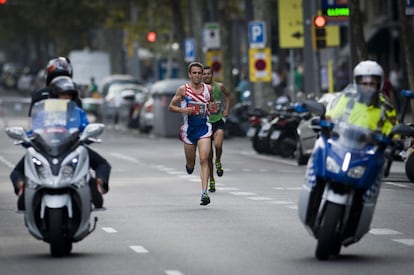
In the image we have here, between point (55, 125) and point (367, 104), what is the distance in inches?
102

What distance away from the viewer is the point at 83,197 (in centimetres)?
1436

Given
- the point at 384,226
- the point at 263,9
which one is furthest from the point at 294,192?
the point at 263,9

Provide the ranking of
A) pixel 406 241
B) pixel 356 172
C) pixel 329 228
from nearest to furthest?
pixel 329 228 → pixel 356 172 → pixel 406 241

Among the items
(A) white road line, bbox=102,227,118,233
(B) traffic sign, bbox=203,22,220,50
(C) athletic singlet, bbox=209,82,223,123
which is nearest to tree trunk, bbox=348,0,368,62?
(C) athletic singlet, bbox=209,82,223,123

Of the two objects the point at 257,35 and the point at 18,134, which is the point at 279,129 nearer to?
the point at 257,35

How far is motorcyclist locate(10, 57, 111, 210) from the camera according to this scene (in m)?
14.6

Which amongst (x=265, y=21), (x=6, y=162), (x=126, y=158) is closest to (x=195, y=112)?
(x=6, y=162)

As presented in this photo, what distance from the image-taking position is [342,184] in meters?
14.0

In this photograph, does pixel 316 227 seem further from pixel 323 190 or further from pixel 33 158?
pixel 33 158

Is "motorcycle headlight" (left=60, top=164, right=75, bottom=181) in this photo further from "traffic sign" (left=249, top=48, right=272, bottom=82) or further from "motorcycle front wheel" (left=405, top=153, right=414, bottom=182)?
"traffic sign" (left=249, top=48, right=272, bottom=82)

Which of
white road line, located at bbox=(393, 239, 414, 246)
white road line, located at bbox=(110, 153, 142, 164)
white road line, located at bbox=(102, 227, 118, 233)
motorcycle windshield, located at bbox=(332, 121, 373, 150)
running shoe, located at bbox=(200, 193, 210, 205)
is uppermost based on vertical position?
motorcycle windshield, located at bbox=(332, 121, 373, 150)

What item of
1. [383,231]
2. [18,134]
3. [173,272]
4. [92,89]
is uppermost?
[18,134]

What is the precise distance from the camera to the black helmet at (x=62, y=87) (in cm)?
1502

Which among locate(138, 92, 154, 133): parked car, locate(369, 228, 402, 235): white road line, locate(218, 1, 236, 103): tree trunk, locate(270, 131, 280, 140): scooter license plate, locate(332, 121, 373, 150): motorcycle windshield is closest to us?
locate(332, 121, 373, 150): motorcycle windshield
